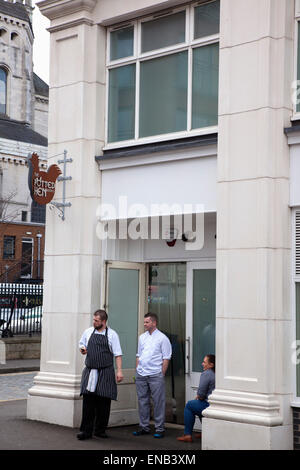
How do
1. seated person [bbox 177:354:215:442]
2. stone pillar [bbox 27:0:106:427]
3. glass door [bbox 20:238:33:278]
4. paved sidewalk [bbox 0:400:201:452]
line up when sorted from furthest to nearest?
glass door [bbox 20:238:33:278]
stone pillar [bbox 27:0:106:427]
seated person [bbox 177:354:215:442]
paved sidewalk [bbox 0:400:201:452]

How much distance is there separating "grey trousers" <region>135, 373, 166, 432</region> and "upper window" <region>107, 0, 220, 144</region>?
11.4ft

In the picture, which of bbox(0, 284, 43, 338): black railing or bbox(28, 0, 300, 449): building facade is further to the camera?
bbox(0, 284, 43, 338): black railing

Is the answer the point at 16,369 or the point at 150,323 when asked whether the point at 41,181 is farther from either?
the point at 16,369

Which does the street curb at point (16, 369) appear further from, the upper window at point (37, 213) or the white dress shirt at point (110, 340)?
the upper window at point (37, 213)

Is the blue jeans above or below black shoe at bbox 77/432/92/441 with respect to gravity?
above

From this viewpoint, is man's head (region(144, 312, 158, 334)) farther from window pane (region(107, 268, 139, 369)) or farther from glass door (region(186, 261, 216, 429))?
window pane (region(107, 268, 139, 369))

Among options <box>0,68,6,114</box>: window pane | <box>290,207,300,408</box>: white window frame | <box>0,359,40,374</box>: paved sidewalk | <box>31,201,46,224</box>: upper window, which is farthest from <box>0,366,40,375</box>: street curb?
<box>0,68,6,114</box>: window pane

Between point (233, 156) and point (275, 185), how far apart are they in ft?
2.39

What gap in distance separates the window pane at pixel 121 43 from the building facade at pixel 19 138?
43.3 meters

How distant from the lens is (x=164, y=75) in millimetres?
11516

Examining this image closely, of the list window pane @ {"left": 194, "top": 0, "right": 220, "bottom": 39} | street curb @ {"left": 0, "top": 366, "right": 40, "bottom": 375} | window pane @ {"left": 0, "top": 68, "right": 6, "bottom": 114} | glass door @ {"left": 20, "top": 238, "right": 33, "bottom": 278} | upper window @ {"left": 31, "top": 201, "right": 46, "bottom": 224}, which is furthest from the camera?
window pane @ {"left": 0, "top": 68, "right": 6, "bottom": 114}

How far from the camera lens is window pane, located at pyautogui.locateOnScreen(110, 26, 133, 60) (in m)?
12.1

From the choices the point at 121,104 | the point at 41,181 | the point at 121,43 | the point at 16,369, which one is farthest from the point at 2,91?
the point at 41,181

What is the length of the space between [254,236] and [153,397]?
117 inches
